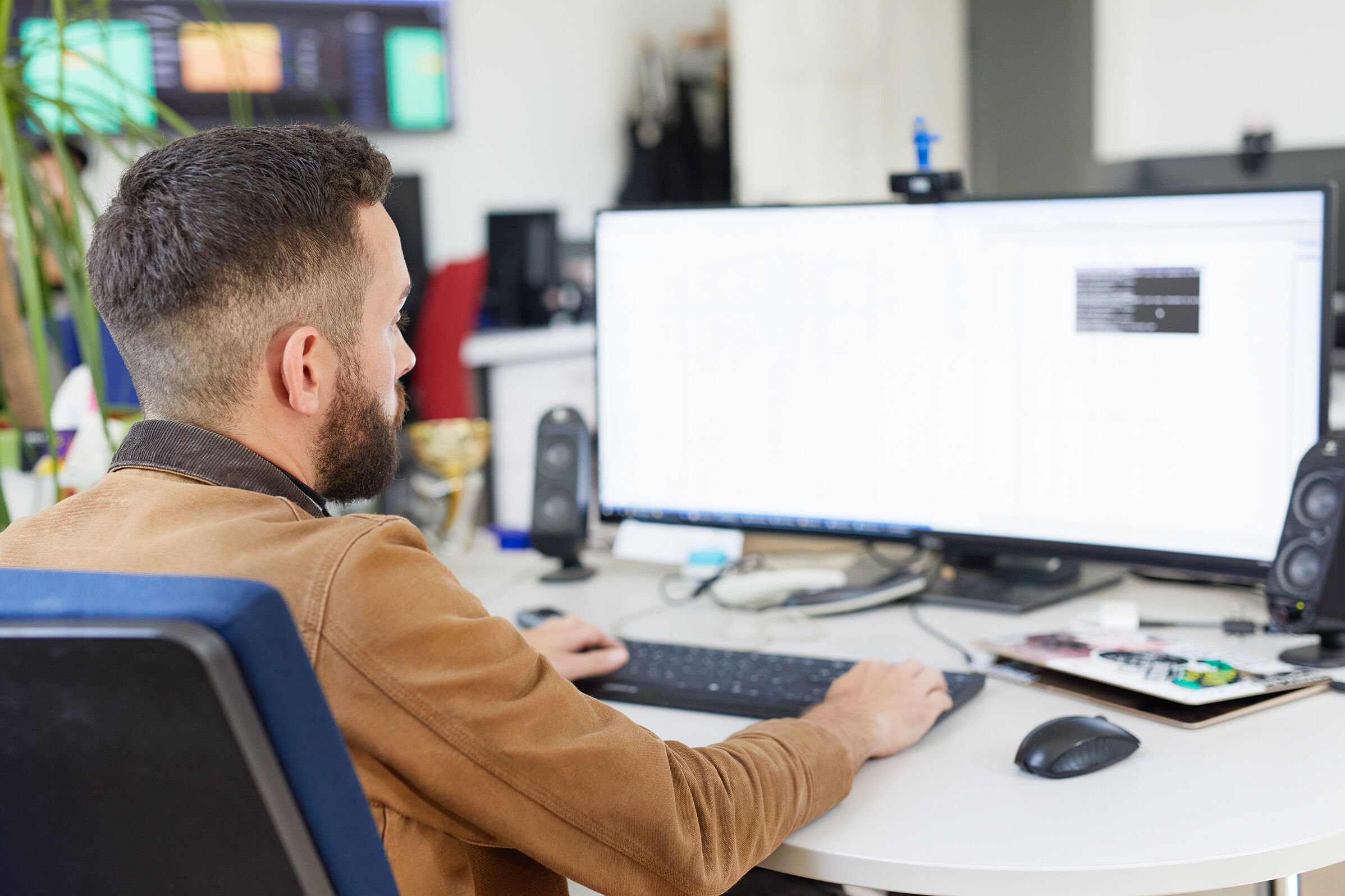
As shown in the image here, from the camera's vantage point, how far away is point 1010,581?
1.41 m

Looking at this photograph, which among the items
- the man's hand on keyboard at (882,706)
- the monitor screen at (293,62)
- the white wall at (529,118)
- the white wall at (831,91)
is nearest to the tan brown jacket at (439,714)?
the man's hand on keyboard at (882,706)

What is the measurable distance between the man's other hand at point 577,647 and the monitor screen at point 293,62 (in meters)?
3.57

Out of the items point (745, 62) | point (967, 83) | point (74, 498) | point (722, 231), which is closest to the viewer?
point (74, 498)

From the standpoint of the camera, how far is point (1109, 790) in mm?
880

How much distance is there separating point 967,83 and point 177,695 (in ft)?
20.3

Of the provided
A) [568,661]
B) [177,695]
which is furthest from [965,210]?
[177,695]

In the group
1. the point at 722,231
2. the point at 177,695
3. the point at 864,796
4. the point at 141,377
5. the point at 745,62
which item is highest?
the point at 745,62

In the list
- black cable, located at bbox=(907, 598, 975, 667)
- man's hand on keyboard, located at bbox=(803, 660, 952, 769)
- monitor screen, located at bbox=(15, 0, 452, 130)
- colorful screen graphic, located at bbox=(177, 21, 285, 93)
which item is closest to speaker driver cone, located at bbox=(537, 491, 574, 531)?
black cable, located at bbox=(907, 598, 975, 667)

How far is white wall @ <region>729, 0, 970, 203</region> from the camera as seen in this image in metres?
3.99

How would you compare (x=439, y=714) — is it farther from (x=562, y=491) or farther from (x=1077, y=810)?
(x=562, y=491)

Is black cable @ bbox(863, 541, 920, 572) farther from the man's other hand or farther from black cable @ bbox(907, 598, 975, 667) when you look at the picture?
the man's other hand

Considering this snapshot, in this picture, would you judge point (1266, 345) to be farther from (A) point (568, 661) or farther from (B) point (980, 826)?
(A) point (568, 661)

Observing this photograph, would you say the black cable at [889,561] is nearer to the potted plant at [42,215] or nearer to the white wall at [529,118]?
the potted plant at [42,215]

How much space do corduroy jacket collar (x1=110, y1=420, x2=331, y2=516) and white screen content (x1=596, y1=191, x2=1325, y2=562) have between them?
0.68 meters
